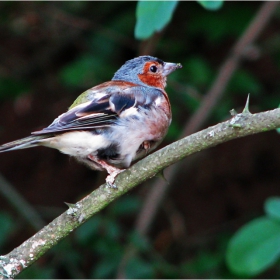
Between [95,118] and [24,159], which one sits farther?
[24,159]

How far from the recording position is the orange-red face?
5.14 meters

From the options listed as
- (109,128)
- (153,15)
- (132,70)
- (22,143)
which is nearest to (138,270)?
(132,70)

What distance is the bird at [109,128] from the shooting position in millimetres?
3748

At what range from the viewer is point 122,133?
393 cm

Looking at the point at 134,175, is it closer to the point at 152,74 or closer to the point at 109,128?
the point at 109,128

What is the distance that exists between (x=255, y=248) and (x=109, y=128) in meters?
1.42

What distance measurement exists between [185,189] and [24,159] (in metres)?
2.37

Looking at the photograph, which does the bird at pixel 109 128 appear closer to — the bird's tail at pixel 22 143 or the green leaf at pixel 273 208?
the bird's tail at pixel 22 143

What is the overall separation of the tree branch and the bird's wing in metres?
0.54

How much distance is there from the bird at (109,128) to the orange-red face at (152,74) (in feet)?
2.21

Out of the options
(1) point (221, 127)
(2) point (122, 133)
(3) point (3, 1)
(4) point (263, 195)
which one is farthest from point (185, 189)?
(1) point (221, 127)

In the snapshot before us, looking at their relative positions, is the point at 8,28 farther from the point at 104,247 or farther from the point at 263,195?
the point at 263,195

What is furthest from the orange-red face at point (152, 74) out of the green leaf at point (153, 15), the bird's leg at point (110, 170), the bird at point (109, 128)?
the bird's leg at point (110, 170)

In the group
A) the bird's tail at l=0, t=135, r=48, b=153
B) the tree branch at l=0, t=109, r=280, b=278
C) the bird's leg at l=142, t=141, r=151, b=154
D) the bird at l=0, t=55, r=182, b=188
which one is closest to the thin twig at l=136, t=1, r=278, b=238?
the bird at l=0, t=55, r=182, b=188
